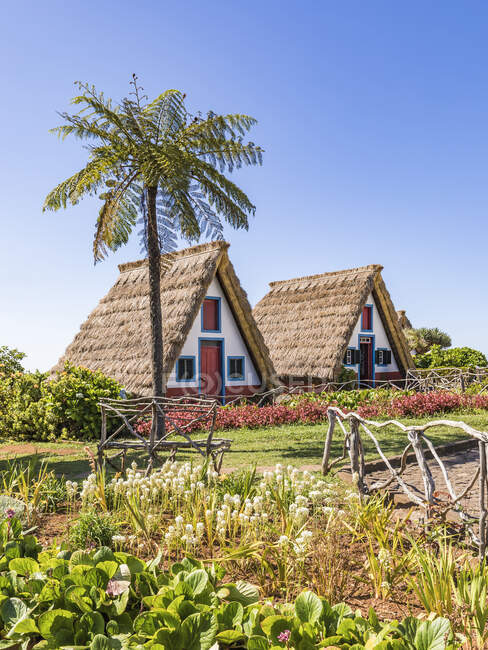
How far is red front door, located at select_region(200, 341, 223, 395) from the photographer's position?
721 inches

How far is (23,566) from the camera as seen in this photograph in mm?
3334

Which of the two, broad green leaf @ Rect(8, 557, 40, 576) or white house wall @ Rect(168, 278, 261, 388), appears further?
white house wall @ Rect(168, 278, 261, 388)

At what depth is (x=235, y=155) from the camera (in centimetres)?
1298

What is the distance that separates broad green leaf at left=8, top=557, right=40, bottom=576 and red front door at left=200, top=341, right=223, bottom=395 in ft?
48.5

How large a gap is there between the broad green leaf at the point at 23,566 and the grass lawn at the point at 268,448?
3990mm

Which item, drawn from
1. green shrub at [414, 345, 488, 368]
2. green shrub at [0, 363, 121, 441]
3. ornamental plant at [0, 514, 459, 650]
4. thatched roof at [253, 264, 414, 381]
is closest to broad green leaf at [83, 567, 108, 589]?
ornamental plant at [0, 514, 459, 650]

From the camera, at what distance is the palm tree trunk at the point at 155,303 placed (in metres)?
12.9

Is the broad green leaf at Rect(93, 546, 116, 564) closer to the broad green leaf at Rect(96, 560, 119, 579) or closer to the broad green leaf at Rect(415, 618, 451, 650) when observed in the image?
the broad green leaf at Rect(96, 560, 119, 579)

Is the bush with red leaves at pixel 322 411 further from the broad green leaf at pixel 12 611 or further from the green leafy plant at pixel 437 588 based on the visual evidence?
the green leafy plant at pixel 437 588

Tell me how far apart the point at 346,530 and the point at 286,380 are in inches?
752

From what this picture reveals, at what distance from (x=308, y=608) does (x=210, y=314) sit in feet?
53.1


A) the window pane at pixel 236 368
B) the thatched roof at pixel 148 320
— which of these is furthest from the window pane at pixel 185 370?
the window pane at pixel 236 368

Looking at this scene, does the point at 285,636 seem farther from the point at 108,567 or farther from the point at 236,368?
the point at 236,368

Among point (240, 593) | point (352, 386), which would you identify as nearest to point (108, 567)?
point (240, 593)
